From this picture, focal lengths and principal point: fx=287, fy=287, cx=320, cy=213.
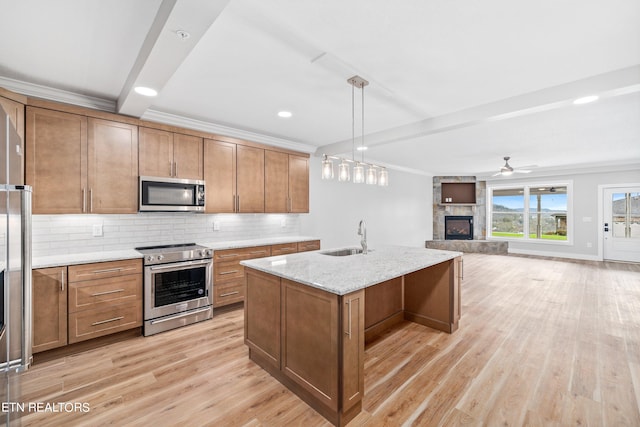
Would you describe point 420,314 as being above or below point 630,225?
below

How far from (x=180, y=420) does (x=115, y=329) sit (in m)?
1.55

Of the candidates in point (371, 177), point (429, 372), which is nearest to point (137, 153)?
point (371, 177)

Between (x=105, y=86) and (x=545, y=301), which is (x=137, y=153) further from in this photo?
(x=545, y=301)

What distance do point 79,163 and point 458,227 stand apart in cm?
942

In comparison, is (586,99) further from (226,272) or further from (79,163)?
(79,163)

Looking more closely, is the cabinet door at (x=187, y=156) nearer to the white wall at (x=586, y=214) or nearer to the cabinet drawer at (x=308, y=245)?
the cabinet drawer at (x=308, y=245)

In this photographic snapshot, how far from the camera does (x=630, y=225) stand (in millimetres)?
6941

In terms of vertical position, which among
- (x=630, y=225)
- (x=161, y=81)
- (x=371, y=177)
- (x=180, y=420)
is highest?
(x=161, y=81)

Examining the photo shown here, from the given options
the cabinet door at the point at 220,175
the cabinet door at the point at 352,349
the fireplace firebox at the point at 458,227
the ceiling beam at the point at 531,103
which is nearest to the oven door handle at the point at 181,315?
the cabinet door at the point at 220,175

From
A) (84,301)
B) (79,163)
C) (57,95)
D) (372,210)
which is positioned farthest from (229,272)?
(372,210)

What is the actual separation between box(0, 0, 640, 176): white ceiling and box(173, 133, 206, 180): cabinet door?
28 cm

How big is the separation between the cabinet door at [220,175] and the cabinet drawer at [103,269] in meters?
1.07

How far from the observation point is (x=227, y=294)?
3.68 metres

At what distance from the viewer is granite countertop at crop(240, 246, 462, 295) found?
6.26ft
